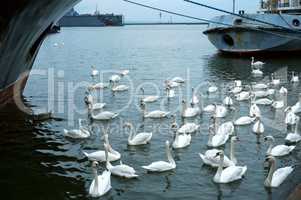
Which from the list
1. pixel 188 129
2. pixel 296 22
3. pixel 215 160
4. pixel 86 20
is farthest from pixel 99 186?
pixel 86 20

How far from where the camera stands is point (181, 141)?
47.6ft

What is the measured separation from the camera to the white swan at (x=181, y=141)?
1438cm

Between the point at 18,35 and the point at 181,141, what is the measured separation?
17.6ft

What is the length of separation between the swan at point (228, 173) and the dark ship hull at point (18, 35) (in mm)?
6055

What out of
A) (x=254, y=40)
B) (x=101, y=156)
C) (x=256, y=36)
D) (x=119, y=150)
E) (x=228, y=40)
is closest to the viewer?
(x=101, y=156)

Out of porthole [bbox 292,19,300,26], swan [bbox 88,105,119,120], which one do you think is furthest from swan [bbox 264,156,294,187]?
porthole [bbox 292,19,300,26]

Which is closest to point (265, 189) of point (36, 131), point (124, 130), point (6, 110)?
point (124, 130)

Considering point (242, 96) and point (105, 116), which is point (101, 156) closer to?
point (105, 116)

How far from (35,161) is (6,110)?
226 inches

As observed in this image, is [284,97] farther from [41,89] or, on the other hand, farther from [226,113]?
[41,89]

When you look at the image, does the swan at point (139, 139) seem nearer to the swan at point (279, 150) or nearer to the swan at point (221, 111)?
the swan at point (279, 150)

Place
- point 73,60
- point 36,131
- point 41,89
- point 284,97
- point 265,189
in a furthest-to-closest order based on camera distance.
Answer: point 73,60 < point 41,89 < point 284,97 < point 36,131 < point 265,189

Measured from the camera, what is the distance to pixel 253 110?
1780 centimetres

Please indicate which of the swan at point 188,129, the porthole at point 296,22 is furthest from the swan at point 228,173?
the porthole at point 296,22
